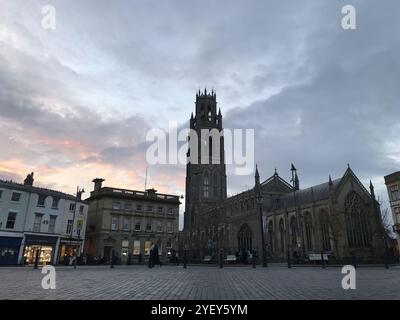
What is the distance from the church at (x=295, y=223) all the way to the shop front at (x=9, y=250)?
25.2 m

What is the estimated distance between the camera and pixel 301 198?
209ft

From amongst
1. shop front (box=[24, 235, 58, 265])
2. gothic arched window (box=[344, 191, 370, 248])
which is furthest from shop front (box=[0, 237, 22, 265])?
gothic arched window (box=[344, 191, 370, 248])

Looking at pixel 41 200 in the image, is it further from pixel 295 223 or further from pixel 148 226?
pixel 295 223

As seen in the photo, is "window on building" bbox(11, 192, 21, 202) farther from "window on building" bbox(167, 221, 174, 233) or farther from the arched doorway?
the arched doorway

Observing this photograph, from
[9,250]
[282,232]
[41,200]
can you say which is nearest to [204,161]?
[282,232]

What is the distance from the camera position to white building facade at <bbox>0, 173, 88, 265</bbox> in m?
38.9

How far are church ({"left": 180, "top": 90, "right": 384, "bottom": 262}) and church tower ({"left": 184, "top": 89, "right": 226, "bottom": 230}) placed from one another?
5.92 meters

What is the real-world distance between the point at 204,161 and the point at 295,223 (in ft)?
156

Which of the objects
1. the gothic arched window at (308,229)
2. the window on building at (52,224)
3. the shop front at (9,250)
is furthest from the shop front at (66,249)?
the gothic arched window at (308,229)

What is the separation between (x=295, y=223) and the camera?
6122 centimetres

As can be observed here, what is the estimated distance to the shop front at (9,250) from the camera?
1491 inches

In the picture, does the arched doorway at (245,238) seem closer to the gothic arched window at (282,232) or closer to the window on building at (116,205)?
the gothic arched window at (282,232)
